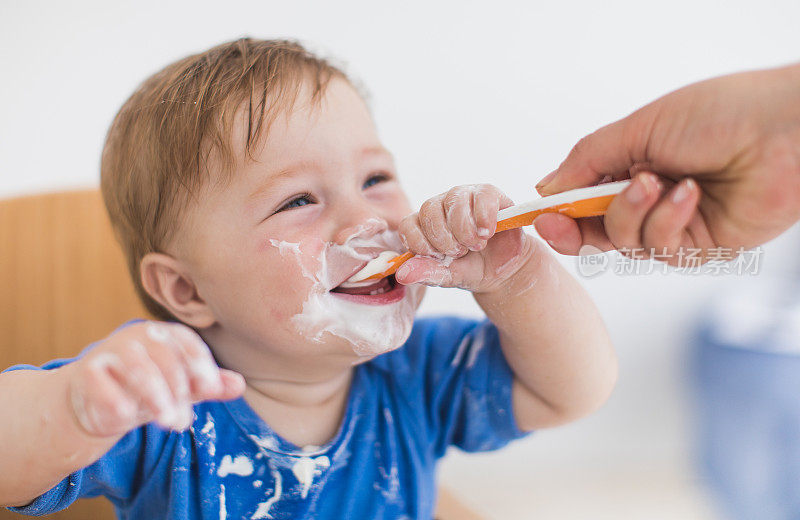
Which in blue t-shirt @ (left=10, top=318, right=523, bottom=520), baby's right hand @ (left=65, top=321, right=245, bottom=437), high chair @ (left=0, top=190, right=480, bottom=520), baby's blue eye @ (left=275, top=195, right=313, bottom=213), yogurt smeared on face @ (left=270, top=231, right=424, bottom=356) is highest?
baby's blue eye @ (left=275, top=195, right=313, bottom=213)

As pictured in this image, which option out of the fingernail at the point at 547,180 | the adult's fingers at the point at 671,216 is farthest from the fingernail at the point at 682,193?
the fingernail at the point at 547,180

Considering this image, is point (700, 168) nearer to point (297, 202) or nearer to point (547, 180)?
point (547, 180)

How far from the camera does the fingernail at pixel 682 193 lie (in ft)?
1.28

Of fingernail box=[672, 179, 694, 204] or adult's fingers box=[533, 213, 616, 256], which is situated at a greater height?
fingernail box=[672, 179, 694, 204]

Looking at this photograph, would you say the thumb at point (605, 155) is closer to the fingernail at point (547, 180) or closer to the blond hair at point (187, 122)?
the fingernail at point (547, 180)

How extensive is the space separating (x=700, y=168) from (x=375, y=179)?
304mm

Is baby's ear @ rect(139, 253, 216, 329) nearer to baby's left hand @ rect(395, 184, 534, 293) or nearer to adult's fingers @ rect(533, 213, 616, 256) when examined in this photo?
baby's left hand @ rect(395, 184, 534, 293)

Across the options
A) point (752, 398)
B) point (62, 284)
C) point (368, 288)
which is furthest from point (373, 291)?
point (752, 398)

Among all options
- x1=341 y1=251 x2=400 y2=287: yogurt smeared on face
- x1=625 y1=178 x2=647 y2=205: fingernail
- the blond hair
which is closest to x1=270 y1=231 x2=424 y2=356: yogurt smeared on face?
x1=341 y1=251 x2=400 y2=287: yogurt smeared on face

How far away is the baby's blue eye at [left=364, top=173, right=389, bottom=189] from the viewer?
60 cm

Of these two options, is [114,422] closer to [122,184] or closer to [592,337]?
[122,184]

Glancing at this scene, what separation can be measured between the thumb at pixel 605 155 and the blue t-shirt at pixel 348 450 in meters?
0.25

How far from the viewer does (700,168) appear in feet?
1.39

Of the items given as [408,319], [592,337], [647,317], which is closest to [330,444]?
[408,319]
